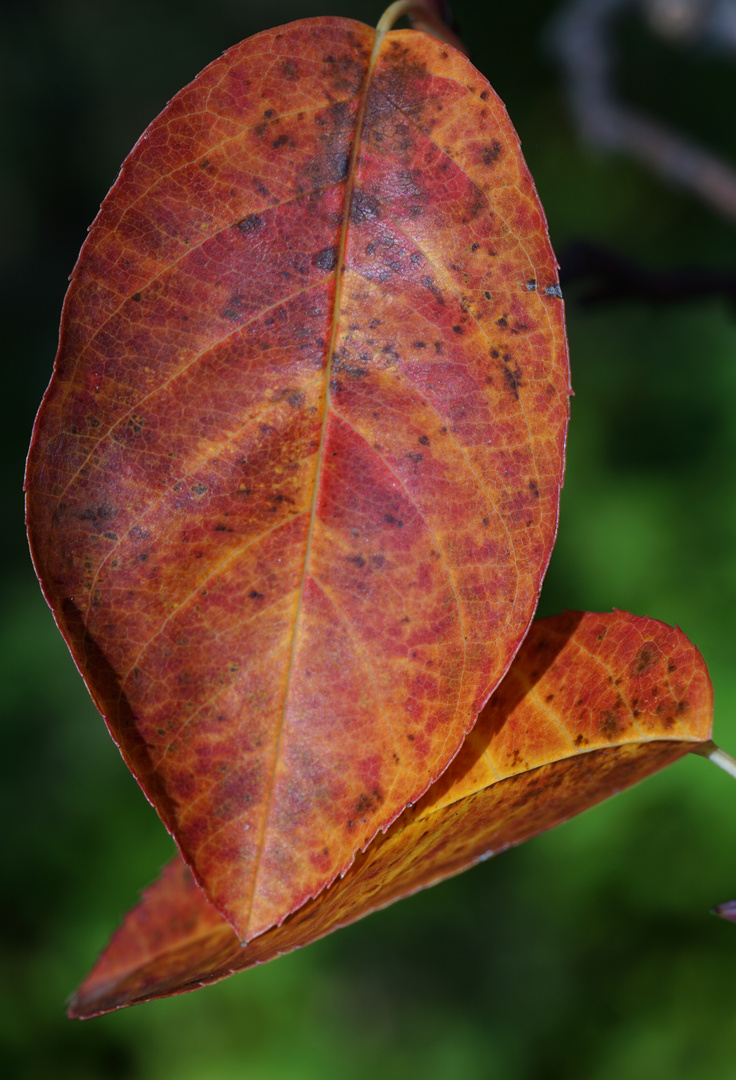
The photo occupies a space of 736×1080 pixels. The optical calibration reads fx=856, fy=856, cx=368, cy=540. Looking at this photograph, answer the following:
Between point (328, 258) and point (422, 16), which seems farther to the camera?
point (422, 16)

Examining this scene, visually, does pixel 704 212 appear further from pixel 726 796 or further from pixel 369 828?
pixel 369 828

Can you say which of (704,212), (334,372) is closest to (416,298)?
(334,372)

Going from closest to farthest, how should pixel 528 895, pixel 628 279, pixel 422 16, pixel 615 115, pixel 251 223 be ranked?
pixel 251 223 < pixel 422 16 < pixel 628 279 < pixel 615 115 < pixel 528 895

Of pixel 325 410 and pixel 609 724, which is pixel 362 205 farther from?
pixel 609 724

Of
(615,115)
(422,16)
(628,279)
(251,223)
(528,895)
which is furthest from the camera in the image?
(528,895)

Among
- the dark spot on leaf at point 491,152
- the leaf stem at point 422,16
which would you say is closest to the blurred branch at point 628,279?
the leaf stem at point 422,16

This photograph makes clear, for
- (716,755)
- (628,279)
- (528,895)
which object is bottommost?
(528,895)

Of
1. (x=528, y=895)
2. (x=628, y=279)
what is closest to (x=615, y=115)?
(x=628, y=279)
